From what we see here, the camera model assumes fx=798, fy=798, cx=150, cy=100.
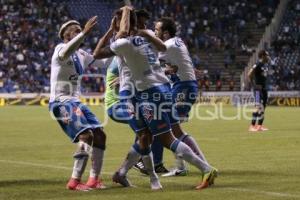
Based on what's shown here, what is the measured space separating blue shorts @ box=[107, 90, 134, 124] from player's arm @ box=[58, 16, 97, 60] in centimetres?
100

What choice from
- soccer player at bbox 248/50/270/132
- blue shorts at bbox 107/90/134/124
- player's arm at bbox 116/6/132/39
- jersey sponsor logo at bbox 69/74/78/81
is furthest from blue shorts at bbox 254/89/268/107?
player's arm at bbox 116/6/132/39

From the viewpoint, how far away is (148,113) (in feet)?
33.2

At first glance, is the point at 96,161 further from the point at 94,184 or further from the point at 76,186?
the point at 76,186

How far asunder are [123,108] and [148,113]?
1121mm

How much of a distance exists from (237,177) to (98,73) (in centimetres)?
3711

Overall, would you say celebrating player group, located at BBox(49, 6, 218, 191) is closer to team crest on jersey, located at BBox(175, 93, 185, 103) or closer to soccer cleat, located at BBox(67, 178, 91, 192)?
soccer cleat, located at BBox(67, 178, 91, 192)

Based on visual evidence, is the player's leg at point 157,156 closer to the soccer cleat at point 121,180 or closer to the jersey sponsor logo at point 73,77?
the soccer cleat at point 121,180

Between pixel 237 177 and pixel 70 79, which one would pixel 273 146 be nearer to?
pixel 237 177

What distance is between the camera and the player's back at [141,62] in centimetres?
1012

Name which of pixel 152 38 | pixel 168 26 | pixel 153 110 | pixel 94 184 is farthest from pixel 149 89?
pixel 168 26

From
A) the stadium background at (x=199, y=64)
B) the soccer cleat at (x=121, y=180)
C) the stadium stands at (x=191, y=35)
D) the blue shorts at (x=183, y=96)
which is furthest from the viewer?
the stadium stands at (x=191, y=35)

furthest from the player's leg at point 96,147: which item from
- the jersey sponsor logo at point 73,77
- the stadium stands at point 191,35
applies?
the stadium stands at point 191,35

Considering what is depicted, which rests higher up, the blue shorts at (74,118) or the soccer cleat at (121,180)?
the blue shorts at (74,118)

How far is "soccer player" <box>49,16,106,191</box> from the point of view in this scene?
10461mm
